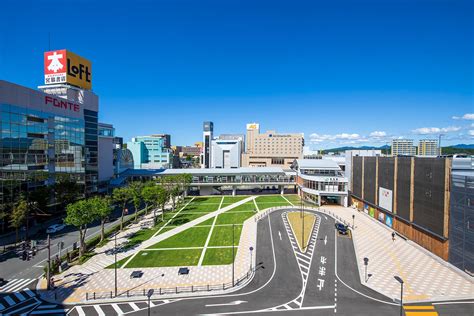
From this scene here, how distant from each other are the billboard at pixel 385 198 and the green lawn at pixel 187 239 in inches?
1555

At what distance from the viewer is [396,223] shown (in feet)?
169

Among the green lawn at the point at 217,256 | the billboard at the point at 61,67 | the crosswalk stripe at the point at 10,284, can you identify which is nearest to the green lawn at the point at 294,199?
the green lawn at the point at 217,256

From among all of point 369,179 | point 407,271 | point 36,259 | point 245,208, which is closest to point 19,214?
point 36,259

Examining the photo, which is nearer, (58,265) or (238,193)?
(58,265)

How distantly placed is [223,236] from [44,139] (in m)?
47.3

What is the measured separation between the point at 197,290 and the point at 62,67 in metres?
66.9

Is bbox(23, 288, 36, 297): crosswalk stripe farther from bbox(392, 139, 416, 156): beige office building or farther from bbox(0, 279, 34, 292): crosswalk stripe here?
bbox(392, 139, 416, 156): beige office building

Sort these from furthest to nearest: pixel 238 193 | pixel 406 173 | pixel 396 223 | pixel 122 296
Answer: pixel 238 193 → pixel 396 223 → pixel 406 173 → pixel 122 296

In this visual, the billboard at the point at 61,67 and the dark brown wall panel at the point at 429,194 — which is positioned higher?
the billboard at the point at 61,67

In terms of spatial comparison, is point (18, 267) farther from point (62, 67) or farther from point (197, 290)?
point (62, 67)

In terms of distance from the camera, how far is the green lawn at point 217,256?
3784 centimetres

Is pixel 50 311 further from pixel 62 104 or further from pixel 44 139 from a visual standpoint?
pixel 62 104

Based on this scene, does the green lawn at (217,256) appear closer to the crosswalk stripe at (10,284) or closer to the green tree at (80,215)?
the green tree at (80,215)

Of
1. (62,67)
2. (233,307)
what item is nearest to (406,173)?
(233,307)
